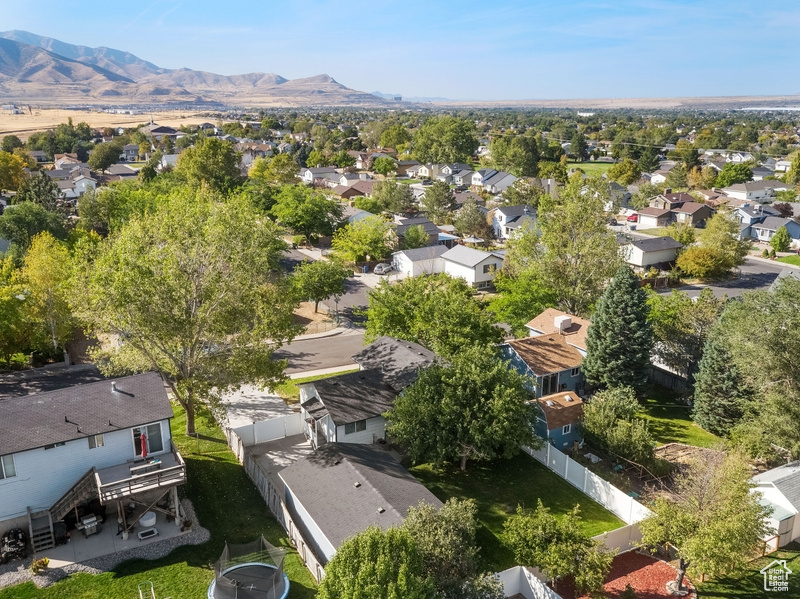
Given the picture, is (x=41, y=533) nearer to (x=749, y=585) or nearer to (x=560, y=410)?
(x=560, y=410)

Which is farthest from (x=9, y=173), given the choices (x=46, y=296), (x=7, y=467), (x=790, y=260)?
(x=790, y=260)

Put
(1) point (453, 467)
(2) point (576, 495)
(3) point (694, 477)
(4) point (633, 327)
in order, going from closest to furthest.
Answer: (3) point (694, 477)
(2) point (576, 495)
(1) point (453, 467)
(4) point (633, 327)

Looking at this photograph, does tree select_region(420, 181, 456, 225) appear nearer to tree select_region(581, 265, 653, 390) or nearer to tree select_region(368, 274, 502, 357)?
tree select_region(368, 274, 502, 357)

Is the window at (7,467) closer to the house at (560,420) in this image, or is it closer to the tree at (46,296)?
the tree at (46,296)

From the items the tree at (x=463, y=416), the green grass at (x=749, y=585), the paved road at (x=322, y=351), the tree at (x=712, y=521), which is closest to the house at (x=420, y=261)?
the paved road at (x=322, y=351)

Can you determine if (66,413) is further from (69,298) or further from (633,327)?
(633,327)

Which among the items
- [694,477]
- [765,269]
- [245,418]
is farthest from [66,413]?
[765,269]

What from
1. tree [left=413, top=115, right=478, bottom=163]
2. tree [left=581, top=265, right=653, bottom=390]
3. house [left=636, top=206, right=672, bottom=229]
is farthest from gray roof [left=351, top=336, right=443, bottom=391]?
tree [left=413, top=115, right=478, bottom=163]
